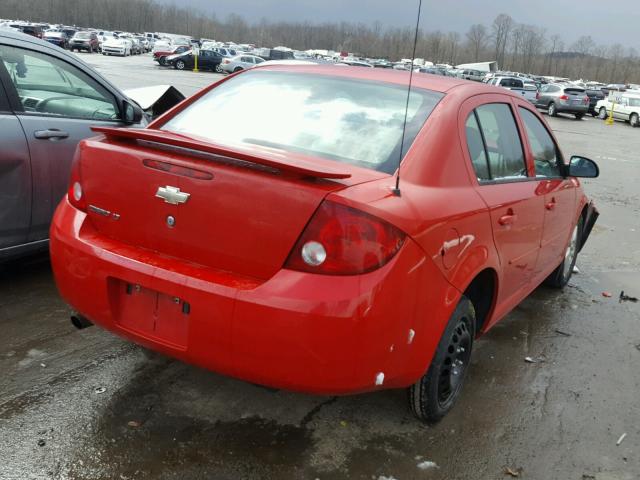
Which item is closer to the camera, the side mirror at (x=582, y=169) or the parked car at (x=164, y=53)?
the side mirror at (x=582, y=169)

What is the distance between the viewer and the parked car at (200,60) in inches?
1781

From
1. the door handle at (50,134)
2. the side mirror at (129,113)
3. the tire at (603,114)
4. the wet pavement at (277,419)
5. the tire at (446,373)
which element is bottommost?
the tire at (603,114)

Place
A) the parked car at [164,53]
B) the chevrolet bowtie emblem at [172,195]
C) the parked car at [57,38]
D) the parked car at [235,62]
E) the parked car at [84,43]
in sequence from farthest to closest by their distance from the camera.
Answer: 1. the parked car at [57,38]
2. the parked car at [84,43]
3. the parked car at [164,53]
4. the parked car at [235,62]
5. the chevrolet bowtie emblem at [172,195]

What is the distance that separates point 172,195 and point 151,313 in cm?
50

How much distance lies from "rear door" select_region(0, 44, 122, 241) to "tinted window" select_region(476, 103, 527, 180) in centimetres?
275

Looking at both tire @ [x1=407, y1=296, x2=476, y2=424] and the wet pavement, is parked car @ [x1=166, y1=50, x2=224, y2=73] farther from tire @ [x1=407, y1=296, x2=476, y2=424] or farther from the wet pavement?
tire @ [x1=407, y1=296, x2=476, y2=424]

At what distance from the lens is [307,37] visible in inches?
5017

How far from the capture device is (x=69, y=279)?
2781 millimetres

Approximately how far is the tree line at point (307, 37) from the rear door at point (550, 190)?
3235 inches

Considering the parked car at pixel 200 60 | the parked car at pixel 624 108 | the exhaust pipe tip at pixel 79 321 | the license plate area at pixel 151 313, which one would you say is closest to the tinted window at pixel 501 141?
the license plate area at pixel 151 313

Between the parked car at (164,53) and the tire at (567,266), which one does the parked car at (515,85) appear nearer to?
the parked car at (164,53)

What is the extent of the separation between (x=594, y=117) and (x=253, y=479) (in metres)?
37.8

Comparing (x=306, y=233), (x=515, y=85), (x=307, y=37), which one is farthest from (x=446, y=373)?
(x=307, y=37)

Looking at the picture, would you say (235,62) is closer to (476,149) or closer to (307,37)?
(476,149)
